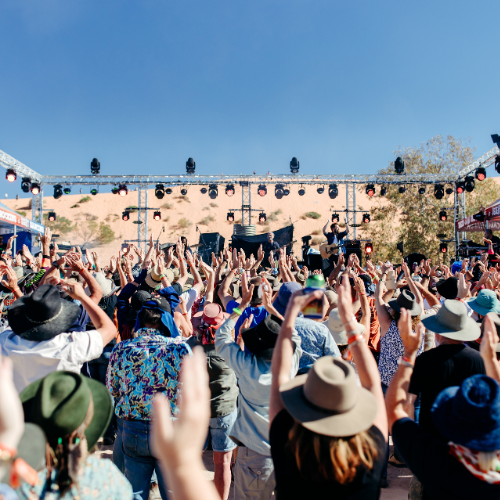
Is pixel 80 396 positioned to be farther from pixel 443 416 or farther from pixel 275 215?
pixel 275 215

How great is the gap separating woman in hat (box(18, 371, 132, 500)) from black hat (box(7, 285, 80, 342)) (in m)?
0.91

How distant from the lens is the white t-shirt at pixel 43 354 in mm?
2199

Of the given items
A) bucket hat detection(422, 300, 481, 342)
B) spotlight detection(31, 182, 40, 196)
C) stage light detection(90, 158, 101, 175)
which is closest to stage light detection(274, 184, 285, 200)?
stage light detection(90, 158, 101, 175)

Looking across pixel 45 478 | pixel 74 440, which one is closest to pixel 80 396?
pixel 74 440

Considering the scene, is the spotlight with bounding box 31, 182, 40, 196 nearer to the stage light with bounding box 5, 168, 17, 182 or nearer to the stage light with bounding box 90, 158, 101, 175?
the stage light with bounding box 5, 168, 17, 182

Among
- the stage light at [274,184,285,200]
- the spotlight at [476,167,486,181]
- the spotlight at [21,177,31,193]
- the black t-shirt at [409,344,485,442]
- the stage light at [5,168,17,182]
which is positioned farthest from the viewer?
the stage light at [274,184,285,200]

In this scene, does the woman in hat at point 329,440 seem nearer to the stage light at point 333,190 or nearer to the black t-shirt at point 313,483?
the black t-shirt at point 313,483

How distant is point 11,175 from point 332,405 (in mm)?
16890

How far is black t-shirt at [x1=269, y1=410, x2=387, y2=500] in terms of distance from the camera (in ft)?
4.56

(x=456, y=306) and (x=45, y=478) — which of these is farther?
(x=456, y=306)

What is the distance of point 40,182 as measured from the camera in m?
17.2

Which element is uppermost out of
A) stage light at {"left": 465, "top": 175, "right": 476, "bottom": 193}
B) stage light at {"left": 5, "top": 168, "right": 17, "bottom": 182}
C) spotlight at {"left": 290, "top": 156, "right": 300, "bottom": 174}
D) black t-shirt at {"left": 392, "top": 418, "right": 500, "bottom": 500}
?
spotlight at {"left": 290, "top": 156, "right": 300, "bottom": 174}

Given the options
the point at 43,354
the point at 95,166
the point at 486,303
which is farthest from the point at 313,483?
the point at 95,166

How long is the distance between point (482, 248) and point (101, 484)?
15.5 metres
